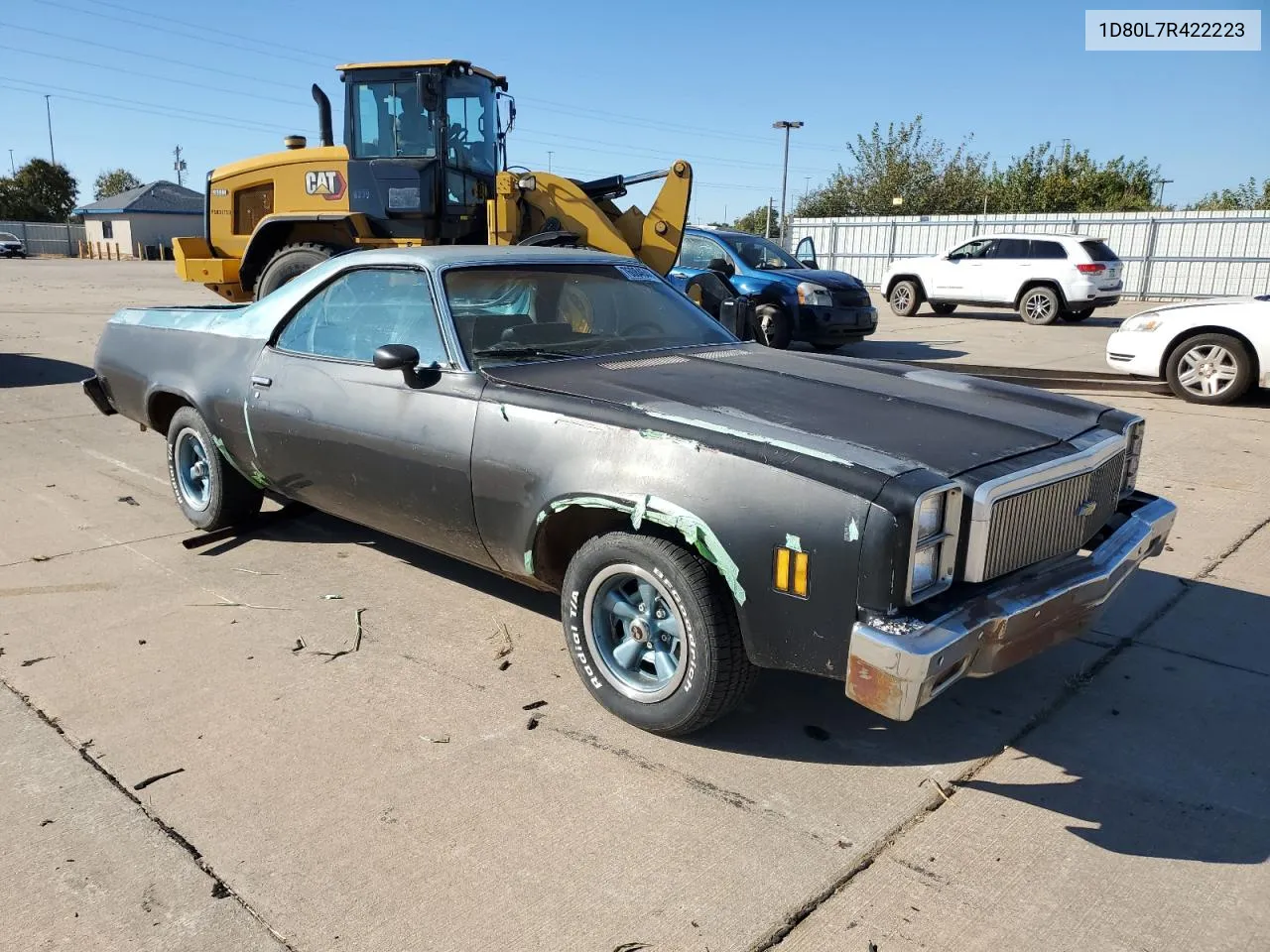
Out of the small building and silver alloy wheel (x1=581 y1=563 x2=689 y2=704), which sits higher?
the small building

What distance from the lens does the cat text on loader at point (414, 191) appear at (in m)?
10.6

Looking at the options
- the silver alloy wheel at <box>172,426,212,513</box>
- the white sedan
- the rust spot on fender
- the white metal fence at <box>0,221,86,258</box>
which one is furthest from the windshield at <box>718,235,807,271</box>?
the white metal fence at <box>0,221,86,258</box>

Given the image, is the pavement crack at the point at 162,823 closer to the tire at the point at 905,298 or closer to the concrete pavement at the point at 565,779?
the concrete pavement at the point at 565,779

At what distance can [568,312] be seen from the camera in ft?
13.7

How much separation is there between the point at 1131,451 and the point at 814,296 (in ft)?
27.5

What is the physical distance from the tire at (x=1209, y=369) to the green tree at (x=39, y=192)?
80.0m

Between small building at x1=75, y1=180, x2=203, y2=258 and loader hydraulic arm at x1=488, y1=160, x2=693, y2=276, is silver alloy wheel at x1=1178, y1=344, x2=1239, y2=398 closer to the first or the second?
loader hydraulic arm at x1=488, y1=160, x2=693, y2=276

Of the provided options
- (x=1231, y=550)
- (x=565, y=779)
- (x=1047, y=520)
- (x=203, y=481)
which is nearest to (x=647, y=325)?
(x=1047, y=520)

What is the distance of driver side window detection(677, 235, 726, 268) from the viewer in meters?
12.7

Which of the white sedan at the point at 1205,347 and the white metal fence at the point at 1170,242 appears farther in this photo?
the white metal fence at the point at 1170,242

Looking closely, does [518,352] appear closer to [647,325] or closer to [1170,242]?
[647,325]

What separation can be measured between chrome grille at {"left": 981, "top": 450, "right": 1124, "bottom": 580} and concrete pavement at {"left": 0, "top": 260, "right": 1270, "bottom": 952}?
64 cm

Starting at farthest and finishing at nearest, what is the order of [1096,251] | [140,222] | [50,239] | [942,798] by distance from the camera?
[50,239] → [140,222] → [1096,251] → [942,798]

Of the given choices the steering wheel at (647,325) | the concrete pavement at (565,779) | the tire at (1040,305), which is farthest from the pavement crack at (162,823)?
the tire at (1040,305)
